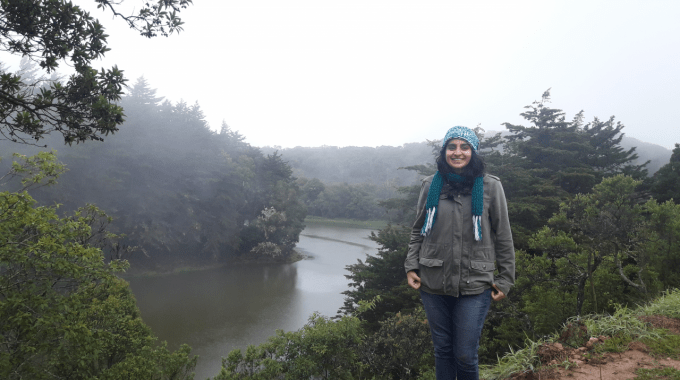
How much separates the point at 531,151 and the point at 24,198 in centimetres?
1694

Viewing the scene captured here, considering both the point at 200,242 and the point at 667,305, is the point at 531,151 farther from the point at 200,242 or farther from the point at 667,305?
the point at 200,242

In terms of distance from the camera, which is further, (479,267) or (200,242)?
(200,242)

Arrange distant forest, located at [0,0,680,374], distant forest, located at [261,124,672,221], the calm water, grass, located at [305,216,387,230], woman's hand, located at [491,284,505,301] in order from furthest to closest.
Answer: distant forest, located at [261,124,672,221]
grass, located at [305,216,387,230]
the calm water
distant forest, located at [0,0,680,374]
woman's hand, located at [491,284,505,301]

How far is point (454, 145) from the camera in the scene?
194 centimetres

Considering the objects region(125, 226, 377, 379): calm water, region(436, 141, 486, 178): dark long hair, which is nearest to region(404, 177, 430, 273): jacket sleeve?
region(436, 141, 486, 178): dark long hair

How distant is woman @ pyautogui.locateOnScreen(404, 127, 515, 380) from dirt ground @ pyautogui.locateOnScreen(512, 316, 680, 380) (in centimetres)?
84

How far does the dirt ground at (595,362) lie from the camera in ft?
7.09

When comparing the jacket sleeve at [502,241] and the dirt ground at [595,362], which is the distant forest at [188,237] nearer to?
the dirt ground at [595,362]

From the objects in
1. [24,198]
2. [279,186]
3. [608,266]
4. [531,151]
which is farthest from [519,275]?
[279,186]

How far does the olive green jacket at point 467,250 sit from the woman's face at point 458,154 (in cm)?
14

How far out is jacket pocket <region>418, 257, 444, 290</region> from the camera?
1.80m

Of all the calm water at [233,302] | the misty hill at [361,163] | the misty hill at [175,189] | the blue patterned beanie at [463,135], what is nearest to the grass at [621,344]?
the blue patterned beanie at [463,135]

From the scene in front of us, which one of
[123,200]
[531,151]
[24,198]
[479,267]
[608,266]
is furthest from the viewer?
[123,200]

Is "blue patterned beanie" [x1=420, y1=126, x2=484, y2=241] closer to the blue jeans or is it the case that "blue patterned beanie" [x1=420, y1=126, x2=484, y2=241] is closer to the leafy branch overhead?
the blue jeans
